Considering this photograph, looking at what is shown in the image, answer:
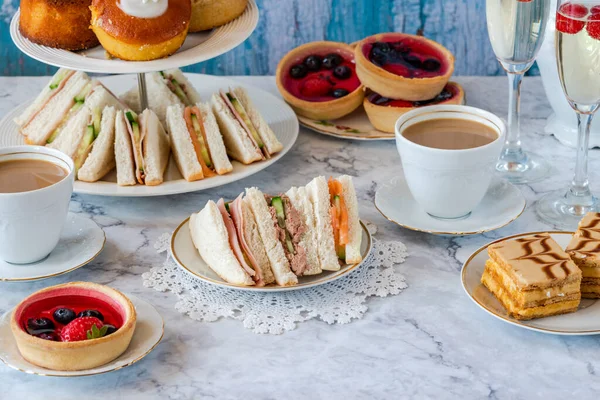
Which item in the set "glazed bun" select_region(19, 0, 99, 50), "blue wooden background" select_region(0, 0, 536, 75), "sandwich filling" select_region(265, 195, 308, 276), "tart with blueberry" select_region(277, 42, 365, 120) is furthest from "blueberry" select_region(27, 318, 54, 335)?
"blue wooden background" select_region(0, 0, 536, 75)

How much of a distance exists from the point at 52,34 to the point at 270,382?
1002 millimetres

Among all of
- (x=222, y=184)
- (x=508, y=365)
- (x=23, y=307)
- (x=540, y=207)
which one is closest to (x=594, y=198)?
(x=540, y=207)

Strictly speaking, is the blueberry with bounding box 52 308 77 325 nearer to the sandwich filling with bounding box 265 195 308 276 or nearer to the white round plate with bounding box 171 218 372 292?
the white round plate with bounding box 171 218 372 292

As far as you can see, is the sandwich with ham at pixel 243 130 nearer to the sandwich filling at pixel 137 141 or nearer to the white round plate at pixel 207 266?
the sandwich filling at pixel 137 141

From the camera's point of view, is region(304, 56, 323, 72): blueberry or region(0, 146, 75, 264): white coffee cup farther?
region(304, 56, 323, 72): blueberry

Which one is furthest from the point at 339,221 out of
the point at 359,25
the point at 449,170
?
the point at 359,25

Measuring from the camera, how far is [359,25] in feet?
8.89

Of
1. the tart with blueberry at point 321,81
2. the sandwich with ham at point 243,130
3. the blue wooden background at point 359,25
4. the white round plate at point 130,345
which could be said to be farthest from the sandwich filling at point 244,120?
the blue wooden background at point 359,25

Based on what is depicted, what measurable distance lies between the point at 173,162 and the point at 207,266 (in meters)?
0.48

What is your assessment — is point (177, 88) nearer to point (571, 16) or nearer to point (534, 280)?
point (571, 16)

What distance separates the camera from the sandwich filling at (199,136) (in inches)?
73.7

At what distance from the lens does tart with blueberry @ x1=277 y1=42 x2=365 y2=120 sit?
2150mm

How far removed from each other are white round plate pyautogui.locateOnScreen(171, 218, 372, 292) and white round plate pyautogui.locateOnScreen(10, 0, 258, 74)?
0.36m

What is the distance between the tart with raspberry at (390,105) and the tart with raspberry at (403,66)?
19mm
